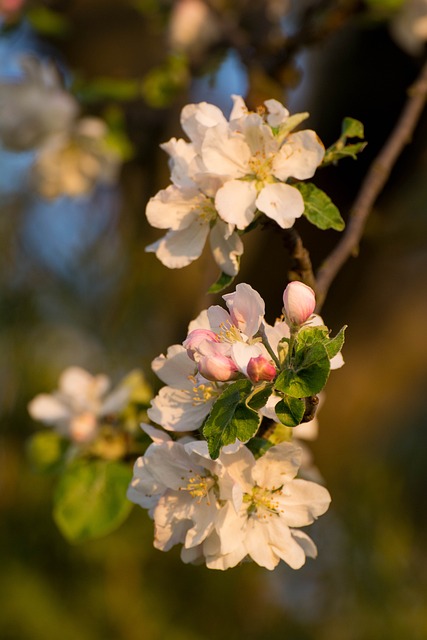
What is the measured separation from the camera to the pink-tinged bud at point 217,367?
44 centimetres

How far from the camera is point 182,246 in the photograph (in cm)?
60

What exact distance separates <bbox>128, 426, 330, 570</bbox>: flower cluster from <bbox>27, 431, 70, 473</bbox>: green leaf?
0.38 metres

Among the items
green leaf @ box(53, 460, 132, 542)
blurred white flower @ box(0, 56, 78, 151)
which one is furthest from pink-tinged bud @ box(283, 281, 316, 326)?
blurred white flower @ box(0, 56, 78, 151)

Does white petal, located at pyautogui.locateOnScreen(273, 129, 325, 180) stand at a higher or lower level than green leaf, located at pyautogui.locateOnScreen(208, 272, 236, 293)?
higher

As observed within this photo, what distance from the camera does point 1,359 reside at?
8.53 ft

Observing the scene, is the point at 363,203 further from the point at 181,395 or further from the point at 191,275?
the point at 191,275

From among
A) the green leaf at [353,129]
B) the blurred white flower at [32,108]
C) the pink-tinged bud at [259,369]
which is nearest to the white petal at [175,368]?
the pink-tinged bud at [259,369]

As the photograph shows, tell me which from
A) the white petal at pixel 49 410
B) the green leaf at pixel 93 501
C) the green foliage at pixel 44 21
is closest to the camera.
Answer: the green leaf at pixel 93 501

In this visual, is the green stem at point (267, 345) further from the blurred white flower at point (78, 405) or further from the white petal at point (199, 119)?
the blurred white flower at point (78, 405)

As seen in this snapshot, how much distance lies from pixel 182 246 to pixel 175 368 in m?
0.12

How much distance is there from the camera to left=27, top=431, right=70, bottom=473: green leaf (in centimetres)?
88

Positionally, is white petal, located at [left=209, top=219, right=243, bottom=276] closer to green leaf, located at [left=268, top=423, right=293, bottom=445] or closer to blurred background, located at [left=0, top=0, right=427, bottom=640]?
green leaf, located at [left=268, top=423, right=293, bottom=445]

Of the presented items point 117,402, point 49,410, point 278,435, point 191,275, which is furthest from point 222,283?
point 191,275

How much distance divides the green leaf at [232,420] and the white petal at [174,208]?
0.18 meters
